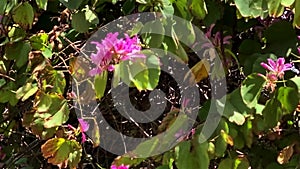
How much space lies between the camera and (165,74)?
5.23 feet

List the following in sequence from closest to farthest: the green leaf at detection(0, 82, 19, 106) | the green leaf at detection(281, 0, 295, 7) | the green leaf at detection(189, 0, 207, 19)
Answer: the green leaf at detection(281, 0, 295, 7)
the green leaf at detection(189, 0, 207, 19)
the green leaf at detection(0, 82, 19, 106)

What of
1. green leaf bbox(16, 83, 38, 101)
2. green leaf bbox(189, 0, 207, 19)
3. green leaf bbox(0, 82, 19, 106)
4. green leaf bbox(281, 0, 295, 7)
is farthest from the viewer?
green leaf bbox(0, 82, 19, 106)

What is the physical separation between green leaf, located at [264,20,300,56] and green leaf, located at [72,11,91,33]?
15.4 inches

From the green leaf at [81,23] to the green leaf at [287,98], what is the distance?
43 centimetres

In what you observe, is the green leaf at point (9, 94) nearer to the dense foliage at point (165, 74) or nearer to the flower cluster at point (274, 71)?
the dense foliage at point (165, 74)

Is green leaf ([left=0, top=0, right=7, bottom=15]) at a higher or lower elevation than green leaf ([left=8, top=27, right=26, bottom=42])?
higher

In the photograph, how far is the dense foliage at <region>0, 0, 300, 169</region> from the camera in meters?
1.21

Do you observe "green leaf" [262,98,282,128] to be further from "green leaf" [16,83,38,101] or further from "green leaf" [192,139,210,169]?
"green leaf" [16,83,38,101]

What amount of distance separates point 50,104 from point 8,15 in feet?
0.81

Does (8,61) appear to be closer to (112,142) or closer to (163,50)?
(112,142)

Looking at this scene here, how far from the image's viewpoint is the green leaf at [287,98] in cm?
→ 120

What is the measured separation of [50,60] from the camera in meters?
1.48

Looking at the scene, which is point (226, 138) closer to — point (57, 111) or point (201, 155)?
point (201, 155)

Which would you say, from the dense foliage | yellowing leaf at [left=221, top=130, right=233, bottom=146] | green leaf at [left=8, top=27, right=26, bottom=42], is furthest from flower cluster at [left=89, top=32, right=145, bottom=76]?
green leaf at [left=8, top=27, right=26, bottom=42]
